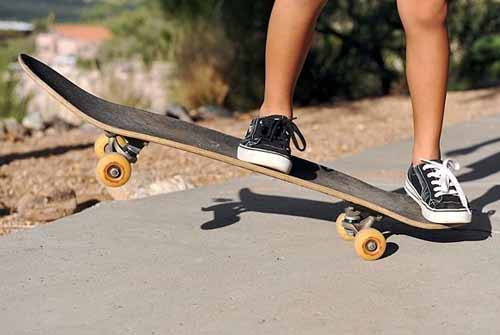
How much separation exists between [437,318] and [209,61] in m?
7.64

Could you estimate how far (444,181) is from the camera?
302 cm

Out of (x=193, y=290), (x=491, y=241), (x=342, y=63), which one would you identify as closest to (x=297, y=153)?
(x=491, y=241)

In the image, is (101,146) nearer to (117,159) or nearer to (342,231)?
(117,159)

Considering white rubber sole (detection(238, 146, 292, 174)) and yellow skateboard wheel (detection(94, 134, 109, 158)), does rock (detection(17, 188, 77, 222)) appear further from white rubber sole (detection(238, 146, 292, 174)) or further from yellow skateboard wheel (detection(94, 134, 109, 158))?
white rubber sole (detection(238, 146, 292, 174))

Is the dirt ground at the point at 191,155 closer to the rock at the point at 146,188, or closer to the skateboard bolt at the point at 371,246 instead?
the rock at the point at 146,188

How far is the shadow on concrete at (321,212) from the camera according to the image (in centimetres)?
325

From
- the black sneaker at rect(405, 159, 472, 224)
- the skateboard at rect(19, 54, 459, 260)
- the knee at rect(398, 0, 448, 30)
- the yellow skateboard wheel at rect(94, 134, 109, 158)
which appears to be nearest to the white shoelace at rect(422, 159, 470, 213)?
the black sneaker at rect(405, 159, 472, 224)

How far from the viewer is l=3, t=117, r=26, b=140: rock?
7697 millimetres

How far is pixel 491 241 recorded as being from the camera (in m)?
3.16

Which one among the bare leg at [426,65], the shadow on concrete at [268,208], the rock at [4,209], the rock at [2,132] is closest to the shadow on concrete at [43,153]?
the rock at [2,132]

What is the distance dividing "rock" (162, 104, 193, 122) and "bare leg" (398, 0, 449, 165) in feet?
18.0

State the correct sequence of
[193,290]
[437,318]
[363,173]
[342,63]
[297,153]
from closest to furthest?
[437,318] → [193,290] → [363,173] → [297,153] → [342,63]

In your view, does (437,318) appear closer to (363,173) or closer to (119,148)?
(119,148)

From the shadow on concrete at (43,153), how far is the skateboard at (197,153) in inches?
132
